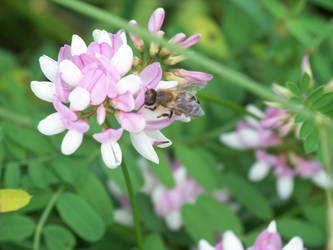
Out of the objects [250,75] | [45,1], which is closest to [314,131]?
[250,75]

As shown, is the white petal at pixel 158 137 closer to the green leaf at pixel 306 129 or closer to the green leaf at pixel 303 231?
the green leaf at pixel 306 129

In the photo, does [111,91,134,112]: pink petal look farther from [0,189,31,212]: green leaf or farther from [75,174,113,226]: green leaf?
[75,174,113,226]: green leaf

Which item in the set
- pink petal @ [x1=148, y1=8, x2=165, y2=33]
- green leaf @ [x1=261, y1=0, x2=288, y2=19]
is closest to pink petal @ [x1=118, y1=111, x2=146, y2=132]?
pink petal @ [x1=148, y1=8, x2=165, y2=33]

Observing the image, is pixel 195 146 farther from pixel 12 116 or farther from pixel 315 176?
pixel 12 116

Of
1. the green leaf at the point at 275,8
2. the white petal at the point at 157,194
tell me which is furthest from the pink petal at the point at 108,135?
the green leaf at the point at 275,8

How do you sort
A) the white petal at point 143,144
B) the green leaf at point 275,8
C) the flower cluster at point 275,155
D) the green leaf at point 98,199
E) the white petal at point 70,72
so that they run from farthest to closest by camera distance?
the green leaf at point 275,8, the flower cluster at point 275,155, the green leaf at point 98,199, the white petal at point 143,144, the white petal at point 70,72

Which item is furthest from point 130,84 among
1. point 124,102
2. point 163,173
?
point 163,173

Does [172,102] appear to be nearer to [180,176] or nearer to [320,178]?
[180,176]
